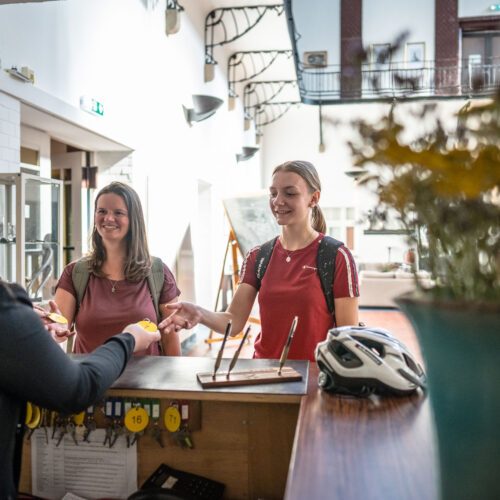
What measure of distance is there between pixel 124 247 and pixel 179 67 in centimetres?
490

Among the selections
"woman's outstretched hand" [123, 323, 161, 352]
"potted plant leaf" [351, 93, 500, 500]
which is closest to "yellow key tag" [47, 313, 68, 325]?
"woman's outstretched hand" [123, 323, 161, 352]

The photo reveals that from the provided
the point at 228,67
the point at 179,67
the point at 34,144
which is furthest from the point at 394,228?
the point at 228,67

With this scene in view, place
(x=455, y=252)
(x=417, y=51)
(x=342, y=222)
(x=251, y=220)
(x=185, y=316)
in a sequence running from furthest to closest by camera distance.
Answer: (x=342, y=222) < (x=417, y=51) < (x=251, y=220) < (x=185, y=316) < (x=455, y=252)

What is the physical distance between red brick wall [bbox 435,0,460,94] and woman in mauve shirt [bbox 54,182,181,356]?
9551mm

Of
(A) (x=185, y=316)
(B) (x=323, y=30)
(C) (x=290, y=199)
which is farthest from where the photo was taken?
(B) (x=323, y=30)

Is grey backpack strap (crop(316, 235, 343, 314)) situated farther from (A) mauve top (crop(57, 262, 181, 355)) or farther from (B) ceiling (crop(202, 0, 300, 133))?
(B) ceiling (crop(202, 0, 300, 133))

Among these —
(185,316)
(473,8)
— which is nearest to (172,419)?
(185,316)

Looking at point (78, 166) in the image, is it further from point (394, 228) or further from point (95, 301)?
point (394, 228)

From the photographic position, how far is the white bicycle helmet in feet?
4.42

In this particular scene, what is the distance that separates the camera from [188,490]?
1.45 m

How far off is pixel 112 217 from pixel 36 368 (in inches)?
49.3

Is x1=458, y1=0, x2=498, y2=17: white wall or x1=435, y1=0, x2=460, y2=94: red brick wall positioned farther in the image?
x1=435, y1=0, x2=460, y2=94: red brick wall

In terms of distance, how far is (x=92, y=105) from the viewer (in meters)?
4.21

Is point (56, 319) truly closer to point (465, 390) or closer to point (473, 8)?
point (465, 390)
